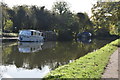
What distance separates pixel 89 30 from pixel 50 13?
22632mm

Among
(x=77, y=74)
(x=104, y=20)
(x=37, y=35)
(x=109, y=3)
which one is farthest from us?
(x=37, y=35)

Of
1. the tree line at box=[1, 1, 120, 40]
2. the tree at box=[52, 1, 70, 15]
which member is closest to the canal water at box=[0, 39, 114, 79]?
the tree line at box=[1, 1, 120, 40]

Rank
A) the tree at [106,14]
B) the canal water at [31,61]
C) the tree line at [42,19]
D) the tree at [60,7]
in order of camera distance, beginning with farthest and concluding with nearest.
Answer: the tree at [60,7] < the tree line at [42,19] < the tree at [106,14] < the canal water at [31,61]

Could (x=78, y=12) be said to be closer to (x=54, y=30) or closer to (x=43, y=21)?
(x=54, y=30)

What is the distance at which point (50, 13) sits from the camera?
60406mm

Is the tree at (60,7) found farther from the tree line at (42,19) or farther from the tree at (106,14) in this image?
the tree at (106,14)

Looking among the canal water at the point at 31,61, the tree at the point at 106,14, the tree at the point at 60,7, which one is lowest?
the canal water at the point at 31,61

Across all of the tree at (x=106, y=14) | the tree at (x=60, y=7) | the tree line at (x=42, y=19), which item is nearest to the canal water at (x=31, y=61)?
the tree at (x=106, y=14)

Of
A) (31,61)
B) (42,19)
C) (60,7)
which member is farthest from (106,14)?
(60,7)

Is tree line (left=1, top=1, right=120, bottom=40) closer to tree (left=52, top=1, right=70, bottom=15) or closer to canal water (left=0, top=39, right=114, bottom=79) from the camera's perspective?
tree (left=52, top=1, right=70, bottom=15)

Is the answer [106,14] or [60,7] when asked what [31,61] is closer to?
[106,14]

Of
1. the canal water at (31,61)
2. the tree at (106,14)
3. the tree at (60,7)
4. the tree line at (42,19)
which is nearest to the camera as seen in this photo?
the canal water at (31,61)

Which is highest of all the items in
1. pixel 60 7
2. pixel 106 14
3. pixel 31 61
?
pixel 60 7

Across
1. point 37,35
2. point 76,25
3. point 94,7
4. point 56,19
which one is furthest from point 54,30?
point 94,7
